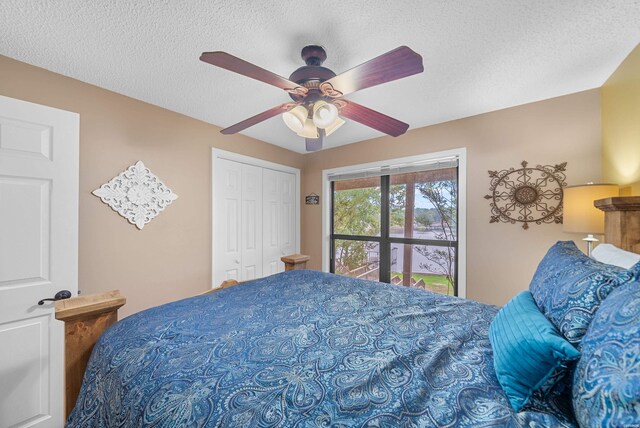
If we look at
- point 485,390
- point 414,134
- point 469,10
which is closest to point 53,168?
point 485,390

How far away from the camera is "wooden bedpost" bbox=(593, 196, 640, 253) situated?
128 cm

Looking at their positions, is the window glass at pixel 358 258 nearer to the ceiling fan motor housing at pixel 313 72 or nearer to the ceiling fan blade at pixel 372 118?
the ceiling fan blade at pixel 372 118

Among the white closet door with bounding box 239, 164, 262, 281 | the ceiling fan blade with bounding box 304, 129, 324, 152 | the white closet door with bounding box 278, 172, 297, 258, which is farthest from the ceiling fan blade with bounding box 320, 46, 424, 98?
the white closet door with bounding box 278, 172, 297, 258

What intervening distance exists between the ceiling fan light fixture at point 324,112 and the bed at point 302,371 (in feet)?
3.56

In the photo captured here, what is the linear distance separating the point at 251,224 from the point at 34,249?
1816 millimetres

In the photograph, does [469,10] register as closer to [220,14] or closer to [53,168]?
[220,14]

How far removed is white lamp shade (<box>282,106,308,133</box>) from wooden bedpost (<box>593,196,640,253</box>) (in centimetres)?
179

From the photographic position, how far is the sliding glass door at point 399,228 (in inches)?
105

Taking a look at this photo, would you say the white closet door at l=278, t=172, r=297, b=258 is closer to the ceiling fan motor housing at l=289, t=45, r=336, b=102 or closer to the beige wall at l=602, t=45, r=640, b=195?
the ceiling fan motor housing at l=289, t=45, r=336, b=102

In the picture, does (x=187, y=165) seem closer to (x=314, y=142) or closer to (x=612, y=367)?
(x=314, y=142)

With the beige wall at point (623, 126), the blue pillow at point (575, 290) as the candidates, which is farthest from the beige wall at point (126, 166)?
the beige wall at point (623, 126)

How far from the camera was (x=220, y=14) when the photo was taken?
4.02 ft

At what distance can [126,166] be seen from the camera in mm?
2016

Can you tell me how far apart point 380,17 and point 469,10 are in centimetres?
43
